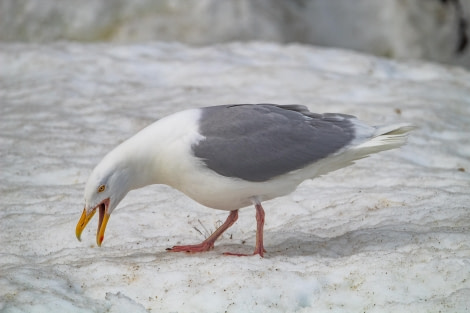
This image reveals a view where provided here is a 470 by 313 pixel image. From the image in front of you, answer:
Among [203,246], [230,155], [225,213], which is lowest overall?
[225,213]

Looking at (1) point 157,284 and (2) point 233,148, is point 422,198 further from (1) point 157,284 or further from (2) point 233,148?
(1) point 157,284

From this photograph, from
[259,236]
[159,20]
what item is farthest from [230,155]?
[159,20]

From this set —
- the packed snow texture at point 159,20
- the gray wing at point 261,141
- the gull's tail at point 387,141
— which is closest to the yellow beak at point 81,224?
the gray wing at point 261,141

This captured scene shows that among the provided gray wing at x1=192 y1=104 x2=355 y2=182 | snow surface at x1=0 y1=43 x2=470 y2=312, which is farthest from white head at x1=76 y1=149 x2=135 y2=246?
gray wing at x1=192 y1=104 x2=355 y2=182

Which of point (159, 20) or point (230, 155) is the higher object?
point (230, 155)

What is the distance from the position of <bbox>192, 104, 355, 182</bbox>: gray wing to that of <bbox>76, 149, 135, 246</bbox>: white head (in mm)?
416

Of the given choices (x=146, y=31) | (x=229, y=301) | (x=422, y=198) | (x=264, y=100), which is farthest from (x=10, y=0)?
(x=229, y=301)

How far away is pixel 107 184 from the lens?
14.4 feet

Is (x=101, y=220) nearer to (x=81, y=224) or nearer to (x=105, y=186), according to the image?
(x=81, y=224)

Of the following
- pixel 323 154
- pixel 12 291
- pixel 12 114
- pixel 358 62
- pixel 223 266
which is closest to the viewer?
pixel 12 291

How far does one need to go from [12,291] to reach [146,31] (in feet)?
25.1

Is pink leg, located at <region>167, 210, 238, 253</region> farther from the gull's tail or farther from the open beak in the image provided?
the gull's tail

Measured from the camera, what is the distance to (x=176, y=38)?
11.1 meters

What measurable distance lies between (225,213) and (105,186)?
1460 mm
